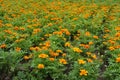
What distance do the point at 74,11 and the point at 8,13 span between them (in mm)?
2246

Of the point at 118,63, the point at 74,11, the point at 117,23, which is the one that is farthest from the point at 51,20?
the point at 118,63

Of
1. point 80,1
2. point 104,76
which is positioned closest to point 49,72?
point 104,76

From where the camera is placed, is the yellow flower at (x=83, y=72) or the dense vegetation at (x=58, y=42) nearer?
the yellow flower at (x=83, y=72)

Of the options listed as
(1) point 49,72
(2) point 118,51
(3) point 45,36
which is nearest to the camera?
(1) point 49,72

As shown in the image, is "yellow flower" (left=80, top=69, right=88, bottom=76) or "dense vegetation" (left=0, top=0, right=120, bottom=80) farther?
"dense vegetation" (left=0, top=0, right=120, bottom=80)

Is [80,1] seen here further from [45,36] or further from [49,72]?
[49,72]

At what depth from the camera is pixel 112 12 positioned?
10867 mm

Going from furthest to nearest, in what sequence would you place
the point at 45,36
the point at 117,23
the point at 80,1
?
the point at 80,1
the point at 117,23
the point at 45,36

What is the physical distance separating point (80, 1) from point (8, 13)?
12.8 feet

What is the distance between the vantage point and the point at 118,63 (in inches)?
240

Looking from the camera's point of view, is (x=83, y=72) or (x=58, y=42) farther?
(x=58, y=42)

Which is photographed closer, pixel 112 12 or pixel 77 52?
pixel 77 52

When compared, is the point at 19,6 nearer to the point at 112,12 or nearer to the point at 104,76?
the point at 112,12

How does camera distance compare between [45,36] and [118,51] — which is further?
[45,36]
